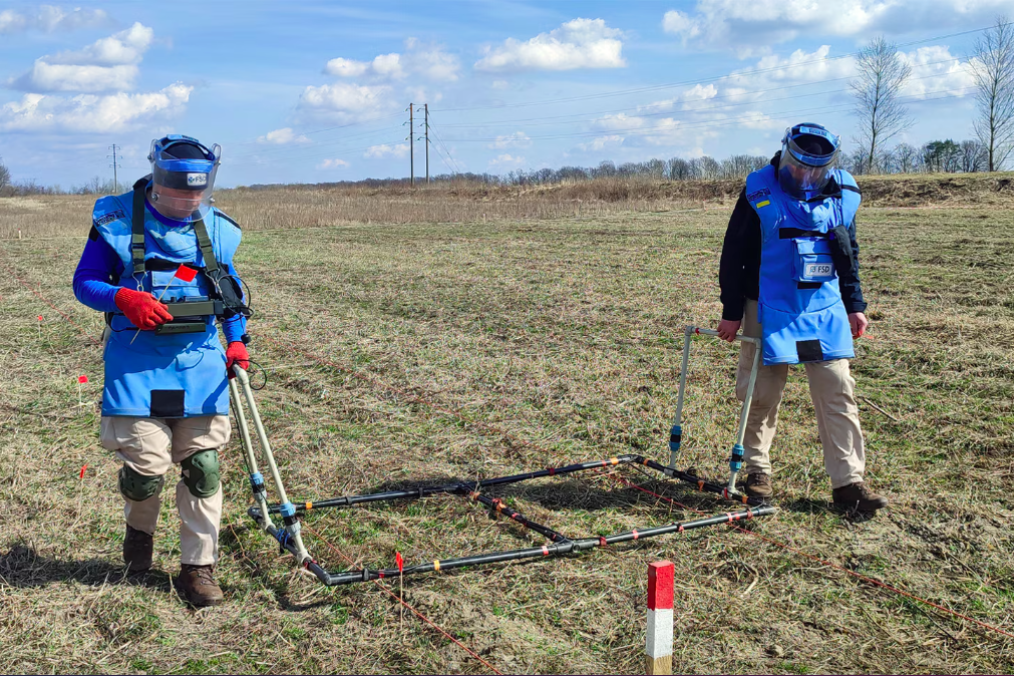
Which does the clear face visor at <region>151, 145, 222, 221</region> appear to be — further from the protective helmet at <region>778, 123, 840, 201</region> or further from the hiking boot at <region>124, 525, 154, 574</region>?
the protective helmet at <region>778, 123, 840, 201</region>

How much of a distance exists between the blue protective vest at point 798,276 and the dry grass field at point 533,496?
1027mm

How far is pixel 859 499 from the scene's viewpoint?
16.2ft

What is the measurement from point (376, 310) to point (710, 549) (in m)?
7.98

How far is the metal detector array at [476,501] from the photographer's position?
409cm

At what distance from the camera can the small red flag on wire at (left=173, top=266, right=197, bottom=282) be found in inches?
151

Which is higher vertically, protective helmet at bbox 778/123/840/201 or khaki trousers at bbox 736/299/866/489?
protective helmet at bbox 778/123/840/201

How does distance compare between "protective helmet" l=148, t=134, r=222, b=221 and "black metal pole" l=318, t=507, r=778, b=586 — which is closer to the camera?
"protective helmet" l=148, t=134, r=222, b=221

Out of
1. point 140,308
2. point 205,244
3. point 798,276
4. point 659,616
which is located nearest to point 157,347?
point 140,308

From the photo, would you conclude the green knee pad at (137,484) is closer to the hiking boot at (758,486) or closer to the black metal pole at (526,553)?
the black metal pole at (526,553)

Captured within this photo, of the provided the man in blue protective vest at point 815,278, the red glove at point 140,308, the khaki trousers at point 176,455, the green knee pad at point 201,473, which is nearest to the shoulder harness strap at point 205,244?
the red glove at point 140,308

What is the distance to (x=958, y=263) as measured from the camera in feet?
42.9

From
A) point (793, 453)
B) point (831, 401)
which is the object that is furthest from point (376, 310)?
point (831, 401)

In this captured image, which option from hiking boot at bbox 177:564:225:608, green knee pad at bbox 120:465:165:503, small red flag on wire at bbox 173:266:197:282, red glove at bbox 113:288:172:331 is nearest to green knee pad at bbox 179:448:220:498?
green knee pad at bbox 120:465:165:503

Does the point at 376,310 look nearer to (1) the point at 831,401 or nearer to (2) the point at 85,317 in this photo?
(2) the point at 85,317
